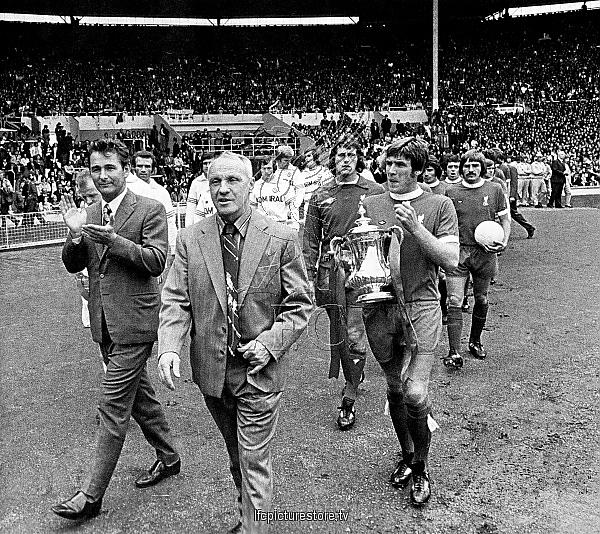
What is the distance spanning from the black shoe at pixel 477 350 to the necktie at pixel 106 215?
12.8ft

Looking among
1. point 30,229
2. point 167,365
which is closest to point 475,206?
point 167,365

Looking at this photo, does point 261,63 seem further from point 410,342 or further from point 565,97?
point 410,342

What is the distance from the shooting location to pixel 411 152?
4.01 m

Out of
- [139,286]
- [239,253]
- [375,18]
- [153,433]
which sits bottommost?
[153,433]

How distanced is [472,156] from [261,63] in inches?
1345

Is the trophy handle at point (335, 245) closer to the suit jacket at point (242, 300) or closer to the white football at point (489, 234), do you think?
the suit jacket at point (242, 300)

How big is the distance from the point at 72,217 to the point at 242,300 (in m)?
1.36

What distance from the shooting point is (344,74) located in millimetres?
39156

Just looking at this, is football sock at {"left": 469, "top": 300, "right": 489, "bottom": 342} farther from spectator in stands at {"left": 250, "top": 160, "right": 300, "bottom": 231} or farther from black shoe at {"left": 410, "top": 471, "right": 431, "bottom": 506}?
black shoe at {"left": 410, "top": 471, "right": 431, "bottom": 506}

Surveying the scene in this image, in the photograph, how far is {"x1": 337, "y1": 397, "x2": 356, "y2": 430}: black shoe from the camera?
16.6 ft

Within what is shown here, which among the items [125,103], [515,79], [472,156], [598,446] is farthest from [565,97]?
[598,446]

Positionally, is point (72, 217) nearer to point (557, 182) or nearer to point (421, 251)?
point (421, 251)

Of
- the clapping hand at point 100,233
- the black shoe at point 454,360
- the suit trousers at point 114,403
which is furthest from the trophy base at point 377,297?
the black shoe at point 454,360

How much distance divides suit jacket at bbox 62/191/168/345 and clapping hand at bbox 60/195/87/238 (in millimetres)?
81
